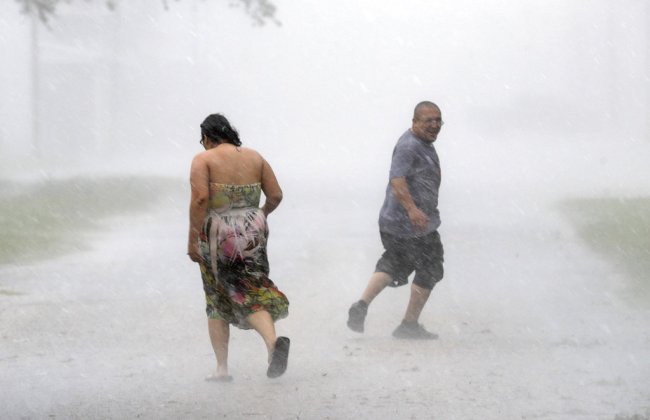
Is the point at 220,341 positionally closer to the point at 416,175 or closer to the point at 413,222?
the point at 413,222

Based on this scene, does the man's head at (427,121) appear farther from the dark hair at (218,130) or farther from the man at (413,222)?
the dark hair at (218,130)

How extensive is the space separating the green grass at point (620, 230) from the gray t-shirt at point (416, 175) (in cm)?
328

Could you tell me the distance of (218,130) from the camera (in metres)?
7.01

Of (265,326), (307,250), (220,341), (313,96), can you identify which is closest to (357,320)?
(220,341)

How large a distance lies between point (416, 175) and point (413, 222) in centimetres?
35

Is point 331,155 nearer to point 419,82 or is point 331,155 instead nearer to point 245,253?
point 419,82

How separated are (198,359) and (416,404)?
6.68 feet

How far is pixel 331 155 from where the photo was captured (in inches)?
1726

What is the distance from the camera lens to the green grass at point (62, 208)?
15945mm

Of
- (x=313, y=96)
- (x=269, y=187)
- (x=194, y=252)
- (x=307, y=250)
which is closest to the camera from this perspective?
(x=194, y=252)

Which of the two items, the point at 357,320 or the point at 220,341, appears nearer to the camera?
the point at 220,341

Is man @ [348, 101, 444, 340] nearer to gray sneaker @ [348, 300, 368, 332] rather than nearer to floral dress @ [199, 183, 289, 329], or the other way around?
gray sneaker @ [348, 300, 368, 332]

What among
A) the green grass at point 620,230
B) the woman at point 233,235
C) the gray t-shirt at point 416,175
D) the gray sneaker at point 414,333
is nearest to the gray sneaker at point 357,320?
the gray sneaker at point 414,333

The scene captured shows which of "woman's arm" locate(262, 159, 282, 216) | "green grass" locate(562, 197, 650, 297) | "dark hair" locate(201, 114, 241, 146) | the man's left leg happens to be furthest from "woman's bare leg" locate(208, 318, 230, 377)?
"green grass" locate(562, 197, 650, 297)
